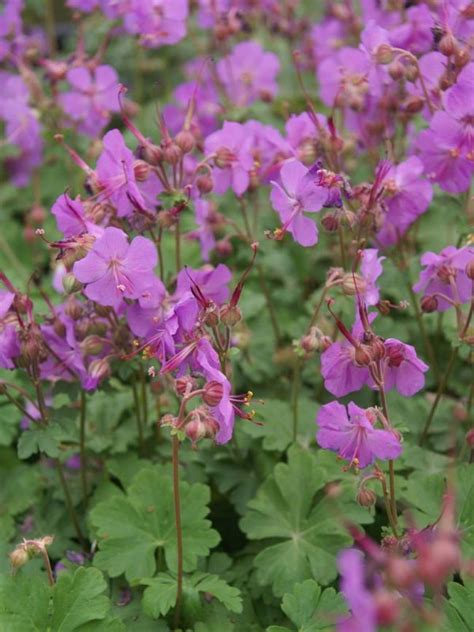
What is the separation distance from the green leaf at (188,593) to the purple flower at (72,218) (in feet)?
2.42

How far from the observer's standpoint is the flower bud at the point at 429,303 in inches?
75.9

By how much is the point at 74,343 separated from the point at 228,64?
1452 millimetres

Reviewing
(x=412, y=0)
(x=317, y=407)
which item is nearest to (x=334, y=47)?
(x=412, y=0)

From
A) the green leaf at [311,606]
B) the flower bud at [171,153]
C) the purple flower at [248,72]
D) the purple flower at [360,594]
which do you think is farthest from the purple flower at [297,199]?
the purple flower at [248,72]

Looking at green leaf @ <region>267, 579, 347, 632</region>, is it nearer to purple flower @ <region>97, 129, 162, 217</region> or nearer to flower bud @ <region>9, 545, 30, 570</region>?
flower bud @ <region>9, 545, 30, 570</region>

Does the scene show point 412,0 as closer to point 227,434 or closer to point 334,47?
point 334,47

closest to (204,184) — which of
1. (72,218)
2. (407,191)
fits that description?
(72,218)

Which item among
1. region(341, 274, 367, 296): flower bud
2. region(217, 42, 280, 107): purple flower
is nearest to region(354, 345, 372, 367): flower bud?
region(341, 274, 367, 296): flower bud

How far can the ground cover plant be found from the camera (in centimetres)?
171

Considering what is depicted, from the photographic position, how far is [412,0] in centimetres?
234

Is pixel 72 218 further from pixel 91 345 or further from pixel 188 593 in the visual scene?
pixel 188 593

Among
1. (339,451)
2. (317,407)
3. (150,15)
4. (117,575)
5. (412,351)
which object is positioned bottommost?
(317,407)

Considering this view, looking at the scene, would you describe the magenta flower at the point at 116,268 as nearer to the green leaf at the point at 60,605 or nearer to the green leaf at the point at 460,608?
the green leaf at the point at 60,605

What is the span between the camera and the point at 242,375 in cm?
257
